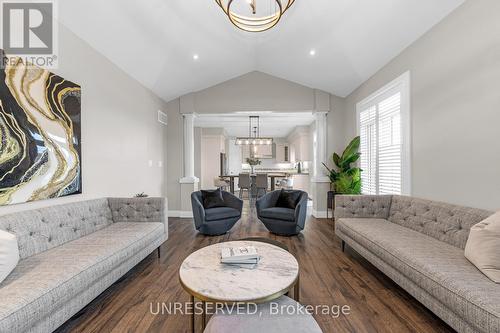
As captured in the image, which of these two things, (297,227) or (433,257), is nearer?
(433,257)

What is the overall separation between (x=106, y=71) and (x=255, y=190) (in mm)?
5293

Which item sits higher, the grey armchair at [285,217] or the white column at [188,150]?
the white column at [188,150]

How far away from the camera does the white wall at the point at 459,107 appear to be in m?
1.95

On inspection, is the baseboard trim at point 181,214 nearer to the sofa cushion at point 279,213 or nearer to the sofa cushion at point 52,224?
the sofa cushion at point 279,213

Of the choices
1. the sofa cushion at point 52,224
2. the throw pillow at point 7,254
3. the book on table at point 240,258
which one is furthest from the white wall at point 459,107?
the sofa cushion at point 52,224

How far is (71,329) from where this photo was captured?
1664mm

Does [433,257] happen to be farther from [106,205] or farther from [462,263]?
[106,205]

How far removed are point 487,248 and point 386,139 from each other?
231 cm

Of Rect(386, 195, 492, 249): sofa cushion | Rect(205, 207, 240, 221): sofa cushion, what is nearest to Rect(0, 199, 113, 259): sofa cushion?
Rect(205, 207, 240, 221): sofa cushion

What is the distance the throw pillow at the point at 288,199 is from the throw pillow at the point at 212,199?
1.09 m

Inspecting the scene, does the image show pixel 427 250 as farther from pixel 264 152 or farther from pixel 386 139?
pixel 264 152

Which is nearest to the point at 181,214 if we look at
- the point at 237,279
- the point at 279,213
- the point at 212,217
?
the point at 212,217

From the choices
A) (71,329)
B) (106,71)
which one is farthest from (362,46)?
(71,329)

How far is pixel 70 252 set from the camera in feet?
6.30
